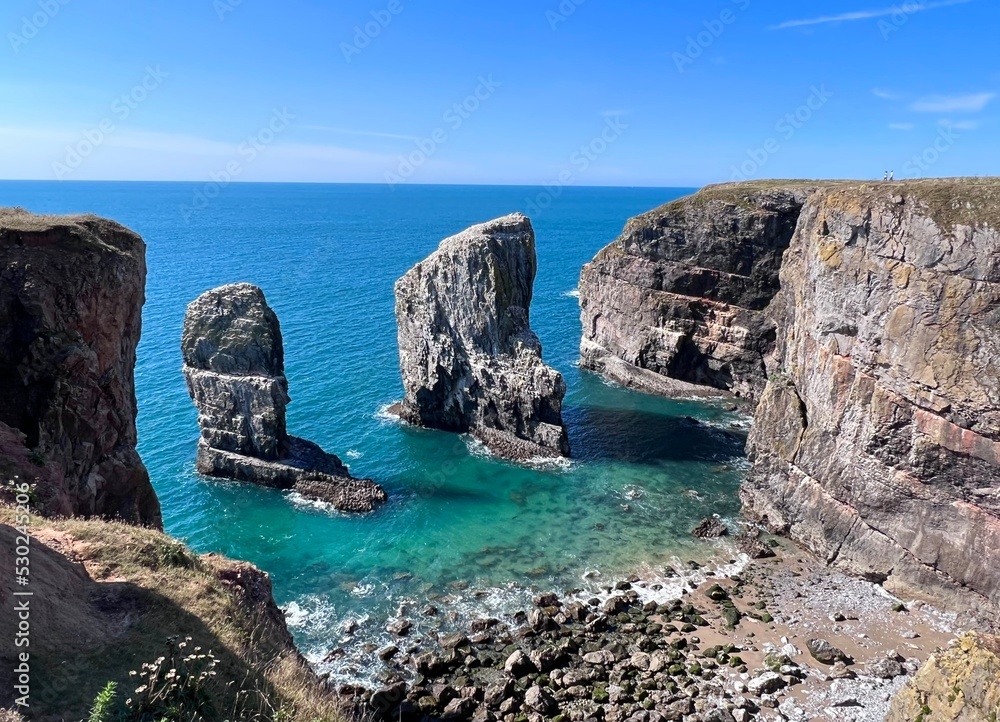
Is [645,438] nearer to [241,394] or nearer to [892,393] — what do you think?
[892,393]

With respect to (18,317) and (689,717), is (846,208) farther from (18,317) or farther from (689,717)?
(18,317)

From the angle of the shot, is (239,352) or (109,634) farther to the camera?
(239,352)

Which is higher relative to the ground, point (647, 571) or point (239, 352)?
point (239, 352)

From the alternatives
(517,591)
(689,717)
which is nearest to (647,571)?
(517,591)

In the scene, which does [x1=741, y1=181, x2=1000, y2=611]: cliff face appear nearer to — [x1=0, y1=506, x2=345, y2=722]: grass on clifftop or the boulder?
the boulder

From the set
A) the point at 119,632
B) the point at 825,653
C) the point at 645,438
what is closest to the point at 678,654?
the point at 825,653

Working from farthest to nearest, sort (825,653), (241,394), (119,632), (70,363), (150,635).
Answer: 1. (241,394)
2. (825,653)
3. (70,363)
4. (150,635)
5. (119,632)

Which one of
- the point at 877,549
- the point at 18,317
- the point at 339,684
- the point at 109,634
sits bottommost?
the point at 339,684
